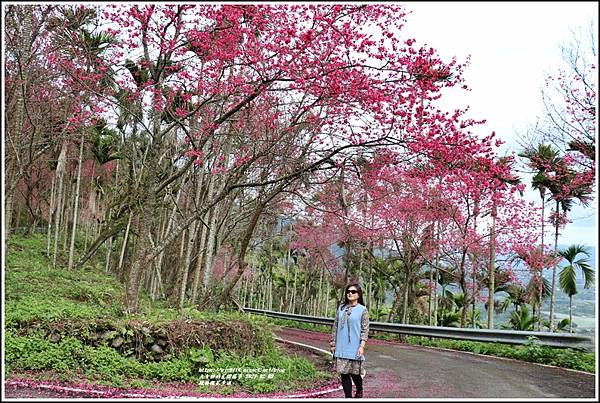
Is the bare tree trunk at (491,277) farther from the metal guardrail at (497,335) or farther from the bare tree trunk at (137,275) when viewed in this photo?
the bare tree trunk at (137,275)

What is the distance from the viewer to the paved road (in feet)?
22.6

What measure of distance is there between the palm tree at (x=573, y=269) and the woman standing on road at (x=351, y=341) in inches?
600

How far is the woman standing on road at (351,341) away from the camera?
589cm

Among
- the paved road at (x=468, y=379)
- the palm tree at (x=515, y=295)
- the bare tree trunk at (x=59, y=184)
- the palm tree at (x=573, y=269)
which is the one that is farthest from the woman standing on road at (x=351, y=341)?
the palm tree at (x=515, y=295)

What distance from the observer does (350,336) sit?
19.5ft

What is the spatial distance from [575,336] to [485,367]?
1.63m

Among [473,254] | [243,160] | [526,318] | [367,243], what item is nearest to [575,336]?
[243,160]

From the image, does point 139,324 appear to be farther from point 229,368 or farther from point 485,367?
point 485,367

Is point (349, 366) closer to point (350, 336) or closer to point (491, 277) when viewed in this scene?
point (350, 336)

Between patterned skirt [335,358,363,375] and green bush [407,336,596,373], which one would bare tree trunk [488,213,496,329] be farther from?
patterned skirt [335,358,363,375]

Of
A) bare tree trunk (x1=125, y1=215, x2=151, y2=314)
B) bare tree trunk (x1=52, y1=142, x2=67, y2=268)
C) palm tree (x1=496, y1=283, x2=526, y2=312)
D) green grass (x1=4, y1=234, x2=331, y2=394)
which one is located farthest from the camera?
palm tree (x1=496, y1=283, x2=526, y2=312)

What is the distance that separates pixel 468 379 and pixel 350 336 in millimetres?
3019

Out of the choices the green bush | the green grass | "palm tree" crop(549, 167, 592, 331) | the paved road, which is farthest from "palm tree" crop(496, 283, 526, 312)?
the green grass

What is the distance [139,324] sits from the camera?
7.98m
